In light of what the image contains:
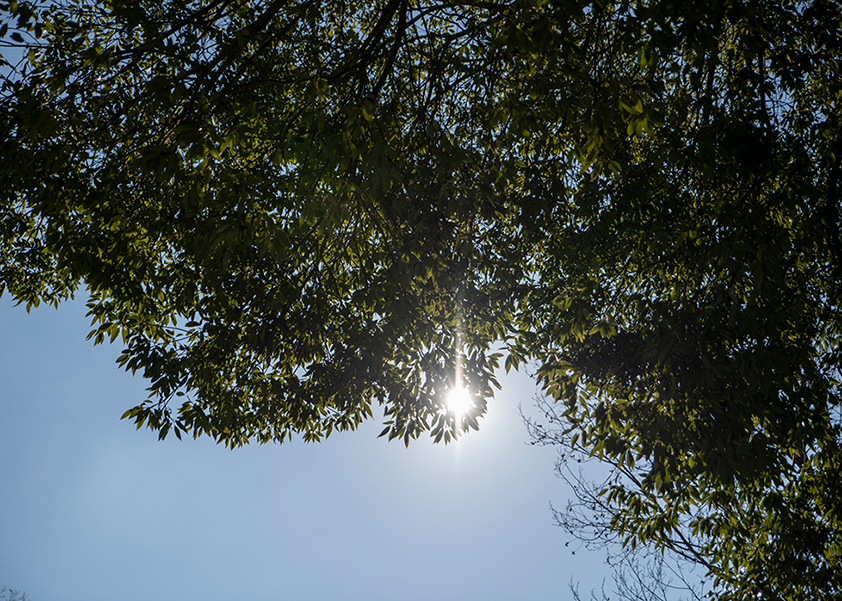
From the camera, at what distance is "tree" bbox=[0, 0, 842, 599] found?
3.93m

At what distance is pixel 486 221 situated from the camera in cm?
604

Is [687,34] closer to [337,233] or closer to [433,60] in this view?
[433,60]

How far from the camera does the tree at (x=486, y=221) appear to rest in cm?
393

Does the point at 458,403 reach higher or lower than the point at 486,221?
lower

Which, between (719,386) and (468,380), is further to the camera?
(468,380)

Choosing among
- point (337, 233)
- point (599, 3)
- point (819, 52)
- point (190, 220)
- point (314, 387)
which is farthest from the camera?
point (314, 387)

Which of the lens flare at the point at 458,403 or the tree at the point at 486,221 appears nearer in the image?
the tree at the point at 486,221

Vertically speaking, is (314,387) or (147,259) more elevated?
(147,259)

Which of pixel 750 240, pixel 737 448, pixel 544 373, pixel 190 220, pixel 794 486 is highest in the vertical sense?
pixel 190 220

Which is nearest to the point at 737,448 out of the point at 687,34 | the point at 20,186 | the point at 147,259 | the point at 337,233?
the point at 687,34

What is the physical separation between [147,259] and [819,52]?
709 centimetres

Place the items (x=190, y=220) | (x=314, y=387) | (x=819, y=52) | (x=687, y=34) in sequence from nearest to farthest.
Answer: (x=687, y=34)
(x=819, y=52)
(x=190, y=220)
(x=314, y=387)

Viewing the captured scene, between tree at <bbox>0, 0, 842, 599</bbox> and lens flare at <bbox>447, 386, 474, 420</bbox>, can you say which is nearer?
tree at <bbox>0, 0, 842, 599</bbox>

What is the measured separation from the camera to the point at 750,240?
13.6 ft
